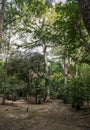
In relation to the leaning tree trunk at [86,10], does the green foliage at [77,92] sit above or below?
below

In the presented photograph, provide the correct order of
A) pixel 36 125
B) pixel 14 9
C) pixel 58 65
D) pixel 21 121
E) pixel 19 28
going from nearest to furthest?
1. pixel 36 125
2. pixel 21 121
3. pixel 14 9
4. pixel 19 28
5. pixel 58 65

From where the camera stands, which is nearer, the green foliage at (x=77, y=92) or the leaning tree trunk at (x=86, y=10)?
the leaning tree trunk at (x=86, y=10)

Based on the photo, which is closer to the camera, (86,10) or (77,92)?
(86,10)

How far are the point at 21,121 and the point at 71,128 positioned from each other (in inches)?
108

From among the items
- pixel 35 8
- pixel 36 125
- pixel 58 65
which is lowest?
pixel 36 125

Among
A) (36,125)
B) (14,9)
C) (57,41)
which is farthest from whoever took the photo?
(14,9)

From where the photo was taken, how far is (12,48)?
2023 centimetres

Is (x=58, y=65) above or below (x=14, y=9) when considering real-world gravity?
below

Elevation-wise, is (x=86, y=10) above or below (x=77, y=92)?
above

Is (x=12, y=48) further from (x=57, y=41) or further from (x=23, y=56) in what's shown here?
(x=57, y=41)

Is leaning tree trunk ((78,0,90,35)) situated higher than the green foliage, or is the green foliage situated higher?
leaning tree trunk ((78,0,90,35))

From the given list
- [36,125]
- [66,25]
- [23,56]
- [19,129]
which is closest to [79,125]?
[36,125]

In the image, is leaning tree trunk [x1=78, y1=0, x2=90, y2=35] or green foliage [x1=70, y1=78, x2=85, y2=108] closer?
leaning tree trunk [x1=78, y1=0, x2=90, y2=35]

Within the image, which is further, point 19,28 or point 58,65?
point 58,65
